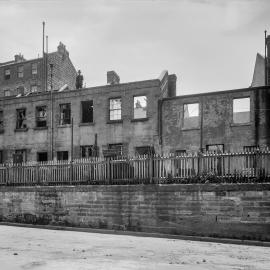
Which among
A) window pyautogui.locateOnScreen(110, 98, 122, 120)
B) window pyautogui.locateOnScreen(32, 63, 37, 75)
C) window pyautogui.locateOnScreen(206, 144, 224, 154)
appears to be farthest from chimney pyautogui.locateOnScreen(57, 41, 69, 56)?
window pyautogui.locateOnScreen(206, 144, 224, 154)

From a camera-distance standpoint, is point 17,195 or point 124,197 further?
point 17,195

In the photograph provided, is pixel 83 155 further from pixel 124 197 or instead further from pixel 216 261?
pixel 216 261

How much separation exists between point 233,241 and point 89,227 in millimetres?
6675

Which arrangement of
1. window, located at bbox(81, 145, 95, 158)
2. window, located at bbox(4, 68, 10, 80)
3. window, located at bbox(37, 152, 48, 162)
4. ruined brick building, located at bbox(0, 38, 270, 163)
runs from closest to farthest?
ruined brick building, located at bbox(0, 38, 270, 163), window, located at bbox(81, 145, 95, 158), window, located at bbox(37, 152, 48, 162), window, located at bbox(4, 68, 10, 80)

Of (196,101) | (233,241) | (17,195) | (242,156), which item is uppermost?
(196,101)

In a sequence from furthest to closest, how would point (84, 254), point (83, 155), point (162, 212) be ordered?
1. point (83, 155)
2. point (162, 212)
3. point (84, 254)

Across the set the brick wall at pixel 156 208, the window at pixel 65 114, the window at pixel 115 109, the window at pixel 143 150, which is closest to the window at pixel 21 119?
the window at pixel 65 114

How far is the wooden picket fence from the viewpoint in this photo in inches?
582

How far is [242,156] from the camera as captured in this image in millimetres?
14945

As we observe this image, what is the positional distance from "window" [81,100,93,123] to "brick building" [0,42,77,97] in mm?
19853

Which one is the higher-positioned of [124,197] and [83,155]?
[83,155]

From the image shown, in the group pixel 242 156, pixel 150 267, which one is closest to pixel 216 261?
pixel 150 267

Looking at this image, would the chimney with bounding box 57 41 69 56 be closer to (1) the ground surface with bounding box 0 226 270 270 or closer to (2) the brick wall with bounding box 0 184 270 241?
(2) the brick wall with bounding box 0 184 270 241

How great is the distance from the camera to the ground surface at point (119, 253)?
9359mm
